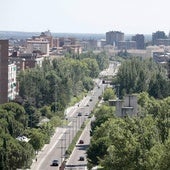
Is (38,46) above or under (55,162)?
above

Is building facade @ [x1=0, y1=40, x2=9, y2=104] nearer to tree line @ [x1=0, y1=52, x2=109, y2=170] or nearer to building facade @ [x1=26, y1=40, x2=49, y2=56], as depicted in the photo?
tree line @ [x1=0, y1=52, x2=109, y2=170]

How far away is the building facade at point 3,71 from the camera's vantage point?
62.8 m

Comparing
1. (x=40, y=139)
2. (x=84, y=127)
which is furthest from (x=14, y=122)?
(x=84, y=127)

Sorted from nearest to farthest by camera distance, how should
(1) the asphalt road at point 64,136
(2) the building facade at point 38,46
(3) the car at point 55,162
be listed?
(3) the car at point 55,162, (1) the asphalt road at point 64,136, (2) the building facade at point 38,46

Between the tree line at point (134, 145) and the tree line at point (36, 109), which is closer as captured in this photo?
the tree line at point (134, 145)

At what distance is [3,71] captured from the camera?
6294 cm

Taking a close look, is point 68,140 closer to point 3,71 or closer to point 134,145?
point 3,71

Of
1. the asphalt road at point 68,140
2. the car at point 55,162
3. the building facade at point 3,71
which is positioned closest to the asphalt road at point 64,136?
the asphalt road at point 68,140

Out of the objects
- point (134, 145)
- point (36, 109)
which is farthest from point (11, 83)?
point (134, 145)

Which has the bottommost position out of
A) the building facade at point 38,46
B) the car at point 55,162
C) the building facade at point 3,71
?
the car at point 55,162

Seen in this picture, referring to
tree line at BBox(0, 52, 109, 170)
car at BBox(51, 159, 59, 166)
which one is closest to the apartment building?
tree line at BBox(0, 52, 109, 170)

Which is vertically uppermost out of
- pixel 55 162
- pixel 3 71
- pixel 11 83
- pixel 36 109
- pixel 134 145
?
pixel 134 145

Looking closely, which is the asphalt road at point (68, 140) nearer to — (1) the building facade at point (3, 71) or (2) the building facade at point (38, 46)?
(1) the building facade at point (3, 71)

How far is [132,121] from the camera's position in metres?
31.9
